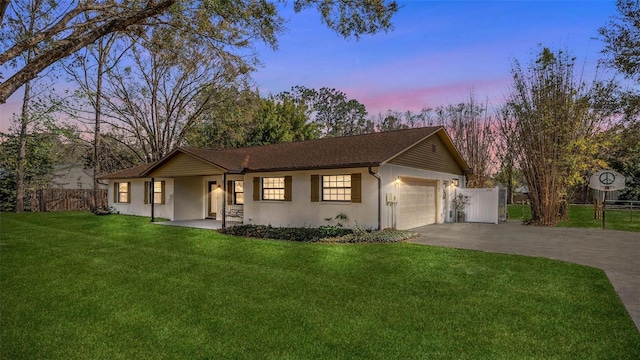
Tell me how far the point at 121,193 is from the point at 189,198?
6887 mm

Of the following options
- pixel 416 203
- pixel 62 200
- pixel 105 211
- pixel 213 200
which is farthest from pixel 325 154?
pixel 62 200

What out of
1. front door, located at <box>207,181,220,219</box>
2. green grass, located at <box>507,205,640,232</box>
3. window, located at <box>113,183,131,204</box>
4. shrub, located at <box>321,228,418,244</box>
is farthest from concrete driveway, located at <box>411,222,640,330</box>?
window, located at <box>113,183,131,204</box>

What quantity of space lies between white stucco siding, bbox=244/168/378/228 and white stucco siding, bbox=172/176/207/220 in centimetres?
425

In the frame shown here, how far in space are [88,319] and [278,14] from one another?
8.44 m

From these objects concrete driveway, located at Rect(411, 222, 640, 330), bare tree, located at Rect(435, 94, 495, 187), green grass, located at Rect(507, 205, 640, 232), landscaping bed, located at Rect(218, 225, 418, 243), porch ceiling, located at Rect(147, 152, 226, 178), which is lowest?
green grass, located at Rect(507, 205, 640, 232)

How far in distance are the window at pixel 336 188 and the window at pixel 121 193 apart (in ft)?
45.8

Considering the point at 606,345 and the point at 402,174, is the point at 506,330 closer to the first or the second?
the point at 606,345

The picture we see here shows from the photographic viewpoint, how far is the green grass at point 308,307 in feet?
12.8

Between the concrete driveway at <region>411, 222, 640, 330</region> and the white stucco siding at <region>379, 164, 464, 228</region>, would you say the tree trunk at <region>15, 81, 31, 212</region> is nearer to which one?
the white stucco siding at <region>379, 164, 464, 228</region>

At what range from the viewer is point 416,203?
1541cm

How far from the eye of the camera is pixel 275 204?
15.0 meters

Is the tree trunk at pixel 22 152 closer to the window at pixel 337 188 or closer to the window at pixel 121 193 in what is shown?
the window at pixel 121 193

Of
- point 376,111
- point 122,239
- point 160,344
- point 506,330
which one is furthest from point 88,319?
point 376,111

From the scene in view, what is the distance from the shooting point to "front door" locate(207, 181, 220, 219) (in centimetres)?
1839
